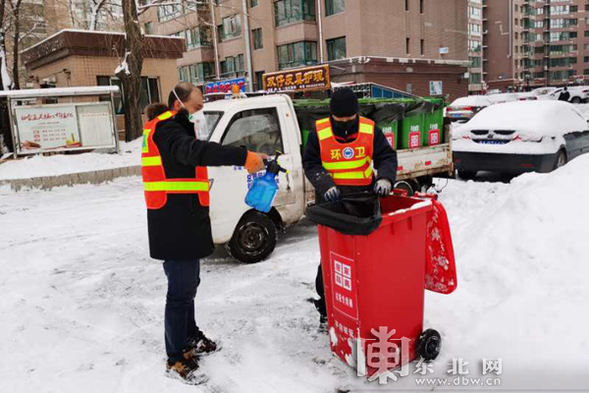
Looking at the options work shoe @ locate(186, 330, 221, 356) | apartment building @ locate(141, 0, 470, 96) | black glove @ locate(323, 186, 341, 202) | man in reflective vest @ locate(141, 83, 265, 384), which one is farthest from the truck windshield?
apartment building @ locate(141, 0, 470, 96)

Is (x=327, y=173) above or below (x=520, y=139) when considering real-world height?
above

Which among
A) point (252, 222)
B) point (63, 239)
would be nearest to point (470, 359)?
point (252, 222)

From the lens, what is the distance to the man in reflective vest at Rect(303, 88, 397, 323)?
352cm

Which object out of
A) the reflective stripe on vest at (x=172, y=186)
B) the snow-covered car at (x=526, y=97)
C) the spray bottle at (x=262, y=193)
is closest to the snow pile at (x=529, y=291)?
the spray bottle at (x=262, y=193)

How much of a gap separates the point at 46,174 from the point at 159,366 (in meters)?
9.86

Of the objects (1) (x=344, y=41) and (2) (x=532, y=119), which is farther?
(1) (x=344, y=41)

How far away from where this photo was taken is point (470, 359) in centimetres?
342

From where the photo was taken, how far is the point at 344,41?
34812 mm

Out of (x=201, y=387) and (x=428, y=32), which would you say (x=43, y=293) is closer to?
(x=201, y=387)

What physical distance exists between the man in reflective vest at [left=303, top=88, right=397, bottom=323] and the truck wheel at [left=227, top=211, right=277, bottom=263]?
2.33m

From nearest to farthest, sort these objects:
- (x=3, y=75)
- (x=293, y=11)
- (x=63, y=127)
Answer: (x=63, y=127)
(x=3, y=75)
(x=293, y=11)

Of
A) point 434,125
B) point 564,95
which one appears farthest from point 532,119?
point 564,95

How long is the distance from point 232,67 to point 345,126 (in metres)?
40.5

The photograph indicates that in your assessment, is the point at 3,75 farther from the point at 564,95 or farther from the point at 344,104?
the point at 564,95
